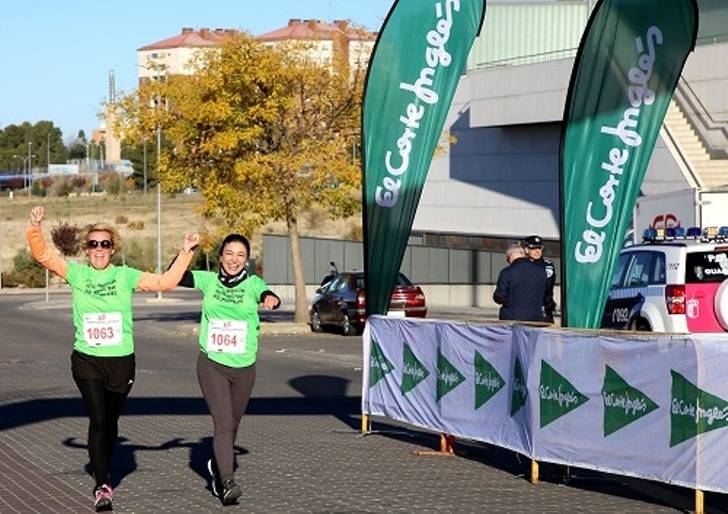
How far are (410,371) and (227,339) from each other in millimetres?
3684

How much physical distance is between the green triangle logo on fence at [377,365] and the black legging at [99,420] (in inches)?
175

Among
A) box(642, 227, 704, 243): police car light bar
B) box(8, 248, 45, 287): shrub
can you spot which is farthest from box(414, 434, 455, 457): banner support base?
box(8, 248, 45, 287): shrub

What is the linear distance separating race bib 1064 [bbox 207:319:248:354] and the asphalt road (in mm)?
1029

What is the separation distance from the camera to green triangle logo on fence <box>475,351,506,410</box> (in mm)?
13023

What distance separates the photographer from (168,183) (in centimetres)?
3900

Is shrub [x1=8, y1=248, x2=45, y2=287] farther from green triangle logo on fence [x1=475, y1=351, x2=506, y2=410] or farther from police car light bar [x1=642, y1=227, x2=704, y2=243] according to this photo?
green triangle logo on fence [x1=475, y1=351, x2=506, y2=410]

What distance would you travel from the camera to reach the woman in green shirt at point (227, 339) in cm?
1131

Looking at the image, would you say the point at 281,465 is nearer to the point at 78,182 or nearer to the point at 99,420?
the point at 99,420

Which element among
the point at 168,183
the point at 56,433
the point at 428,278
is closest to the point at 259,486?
the point at 56,433

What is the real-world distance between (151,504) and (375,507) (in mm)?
1494

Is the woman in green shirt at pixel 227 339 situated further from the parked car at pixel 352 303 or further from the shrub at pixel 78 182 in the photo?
the shrub at pixel 78 182

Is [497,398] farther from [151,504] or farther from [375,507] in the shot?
[151,504]

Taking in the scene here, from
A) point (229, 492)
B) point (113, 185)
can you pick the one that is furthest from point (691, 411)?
point (113, 185)

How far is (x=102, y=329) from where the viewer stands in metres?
11.2
